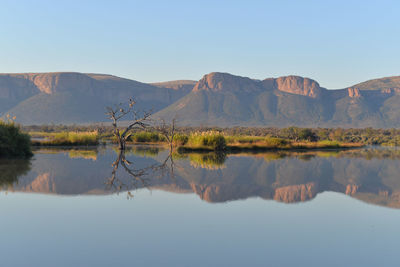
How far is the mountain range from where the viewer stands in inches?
5600

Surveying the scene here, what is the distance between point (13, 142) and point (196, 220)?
18.0 meters

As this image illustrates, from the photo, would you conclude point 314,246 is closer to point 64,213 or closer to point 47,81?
point 64,213

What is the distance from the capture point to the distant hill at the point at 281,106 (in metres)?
142

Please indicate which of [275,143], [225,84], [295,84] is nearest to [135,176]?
[275,143]

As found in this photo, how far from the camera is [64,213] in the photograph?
9.73 meters

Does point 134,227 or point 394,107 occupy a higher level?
point 394,107

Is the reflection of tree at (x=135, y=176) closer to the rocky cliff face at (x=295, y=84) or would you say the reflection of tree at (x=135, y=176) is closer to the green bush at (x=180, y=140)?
the green bush at (x=180, y=140)

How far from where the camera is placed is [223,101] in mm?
158625

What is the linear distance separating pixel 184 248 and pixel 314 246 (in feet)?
6.67

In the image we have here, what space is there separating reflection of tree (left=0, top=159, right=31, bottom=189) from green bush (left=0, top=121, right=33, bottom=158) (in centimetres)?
352

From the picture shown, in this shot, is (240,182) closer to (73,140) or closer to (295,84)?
(73,140)

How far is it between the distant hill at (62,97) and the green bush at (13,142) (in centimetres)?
11668

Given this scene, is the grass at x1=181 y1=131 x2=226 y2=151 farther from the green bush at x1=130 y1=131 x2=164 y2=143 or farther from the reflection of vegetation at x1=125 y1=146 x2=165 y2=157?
the green bush at x1=130 y1=131 x2=164 y2=143

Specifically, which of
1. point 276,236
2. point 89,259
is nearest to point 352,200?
point 276,236
